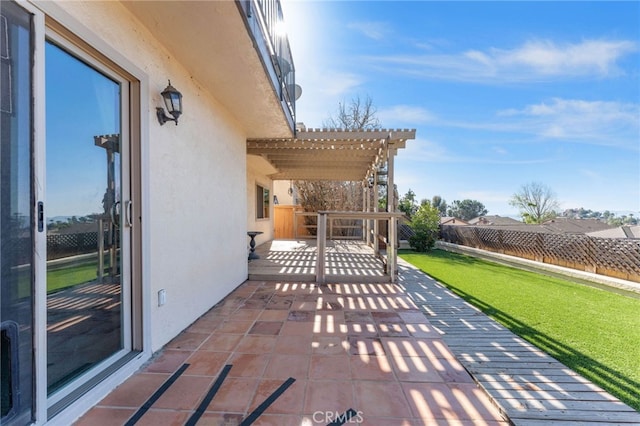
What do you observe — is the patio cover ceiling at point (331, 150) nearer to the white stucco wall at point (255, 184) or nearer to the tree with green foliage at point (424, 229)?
the white stucco wall at point (255, 184)

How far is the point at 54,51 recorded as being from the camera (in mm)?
1566

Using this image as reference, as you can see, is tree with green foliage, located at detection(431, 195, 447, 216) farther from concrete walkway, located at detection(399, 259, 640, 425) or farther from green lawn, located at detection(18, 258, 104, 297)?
green lawn, located at detection(18, 258, 104, 297)

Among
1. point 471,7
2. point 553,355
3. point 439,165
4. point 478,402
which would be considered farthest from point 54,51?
point 439,165

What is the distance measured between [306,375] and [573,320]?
3.72 metres

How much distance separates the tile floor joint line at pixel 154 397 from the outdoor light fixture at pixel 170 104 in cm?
211

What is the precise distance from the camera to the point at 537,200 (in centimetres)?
2838

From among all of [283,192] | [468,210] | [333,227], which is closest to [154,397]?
[333,227]

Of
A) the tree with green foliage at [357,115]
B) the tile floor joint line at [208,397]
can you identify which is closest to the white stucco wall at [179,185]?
the tile floor joint line at [208,397]

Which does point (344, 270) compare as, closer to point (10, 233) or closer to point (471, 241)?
point (10, 233)

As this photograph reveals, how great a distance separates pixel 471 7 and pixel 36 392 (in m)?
9.68

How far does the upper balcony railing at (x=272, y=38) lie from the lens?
7.38 ft

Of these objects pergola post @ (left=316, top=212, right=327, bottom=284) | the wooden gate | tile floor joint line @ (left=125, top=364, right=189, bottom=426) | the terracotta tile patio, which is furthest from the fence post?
the wooden gate

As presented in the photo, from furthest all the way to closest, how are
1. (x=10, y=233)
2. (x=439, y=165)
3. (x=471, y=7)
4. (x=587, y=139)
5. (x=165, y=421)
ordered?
(x=439, y=165), (x=587, y=139), (x=471, y=7), (x=165, y=421), (x=10, y=233)

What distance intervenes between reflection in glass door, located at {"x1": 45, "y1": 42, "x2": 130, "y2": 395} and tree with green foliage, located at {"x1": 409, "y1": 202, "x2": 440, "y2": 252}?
10.5 meters
